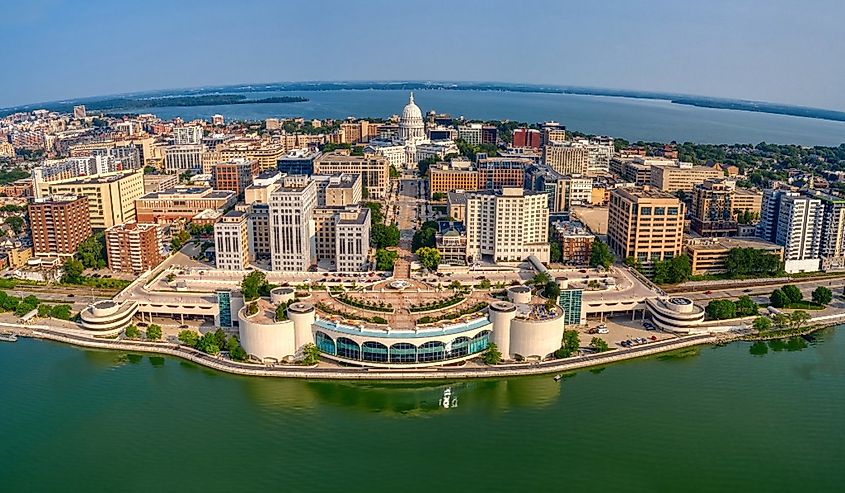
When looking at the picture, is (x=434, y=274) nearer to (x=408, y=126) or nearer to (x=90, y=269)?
(x=90, y=269)

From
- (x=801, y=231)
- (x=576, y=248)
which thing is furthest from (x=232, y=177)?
(x=801, y=231)

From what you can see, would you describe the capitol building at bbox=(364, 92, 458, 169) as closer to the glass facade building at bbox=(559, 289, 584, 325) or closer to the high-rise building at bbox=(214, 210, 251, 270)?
the high-rise building at bbox=(214, 210, 251, 270)

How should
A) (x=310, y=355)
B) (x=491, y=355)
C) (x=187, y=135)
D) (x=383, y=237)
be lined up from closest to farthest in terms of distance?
(x=310, y=355) → (x=491, y=355) → (x=383, y=237) → (x=187, y=135)

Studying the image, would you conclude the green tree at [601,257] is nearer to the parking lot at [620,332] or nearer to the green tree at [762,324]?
the parking lot at [620,332]

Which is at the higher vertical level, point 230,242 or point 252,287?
point 230,242

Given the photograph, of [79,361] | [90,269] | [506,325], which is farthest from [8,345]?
[506,325]

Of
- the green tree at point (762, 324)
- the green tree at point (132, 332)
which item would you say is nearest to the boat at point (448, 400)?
the green tree at point (132, 332)

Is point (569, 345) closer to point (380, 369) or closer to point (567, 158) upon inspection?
point (380, 369)
